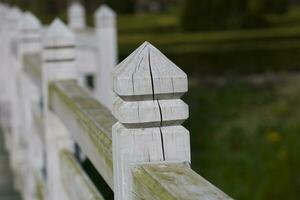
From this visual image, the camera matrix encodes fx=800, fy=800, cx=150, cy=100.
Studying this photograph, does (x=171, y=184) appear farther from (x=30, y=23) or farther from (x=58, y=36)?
(x=30, y=23)

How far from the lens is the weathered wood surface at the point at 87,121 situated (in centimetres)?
251

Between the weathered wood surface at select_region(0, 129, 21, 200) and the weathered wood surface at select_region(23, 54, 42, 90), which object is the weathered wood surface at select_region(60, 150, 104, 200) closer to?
the weathered wood surface at select_region(23, 54, 42, 90)

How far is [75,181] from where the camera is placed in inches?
126

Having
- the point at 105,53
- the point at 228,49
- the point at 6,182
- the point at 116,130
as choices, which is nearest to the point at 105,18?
the point at 105,53

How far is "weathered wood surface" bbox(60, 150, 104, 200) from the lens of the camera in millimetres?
2864

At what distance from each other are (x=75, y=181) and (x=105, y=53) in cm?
503

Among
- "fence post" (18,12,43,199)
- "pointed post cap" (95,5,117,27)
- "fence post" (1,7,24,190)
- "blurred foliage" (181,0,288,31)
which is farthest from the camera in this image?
"blurred foliage" (181,0,288,31)

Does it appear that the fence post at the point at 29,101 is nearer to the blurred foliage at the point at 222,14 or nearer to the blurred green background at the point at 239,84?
the blurred green background at the point at 239,84

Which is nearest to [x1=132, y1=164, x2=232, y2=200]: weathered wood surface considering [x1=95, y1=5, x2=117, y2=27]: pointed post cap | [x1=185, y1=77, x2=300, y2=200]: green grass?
[x1=95, y1=5, x2=117, y2=27]: pointed post cap

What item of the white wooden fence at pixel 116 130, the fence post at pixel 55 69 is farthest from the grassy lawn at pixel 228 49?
the fence post at pixel 55 69

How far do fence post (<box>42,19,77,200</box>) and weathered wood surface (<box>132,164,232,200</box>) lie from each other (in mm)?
1984

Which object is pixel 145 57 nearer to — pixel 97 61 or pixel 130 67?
pixel 130 67

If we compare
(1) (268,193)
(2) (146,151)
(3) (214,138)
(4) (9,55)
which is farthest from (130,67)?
(3) (214,138)

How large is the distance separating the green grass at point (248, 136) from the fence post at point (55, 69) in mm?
8304
